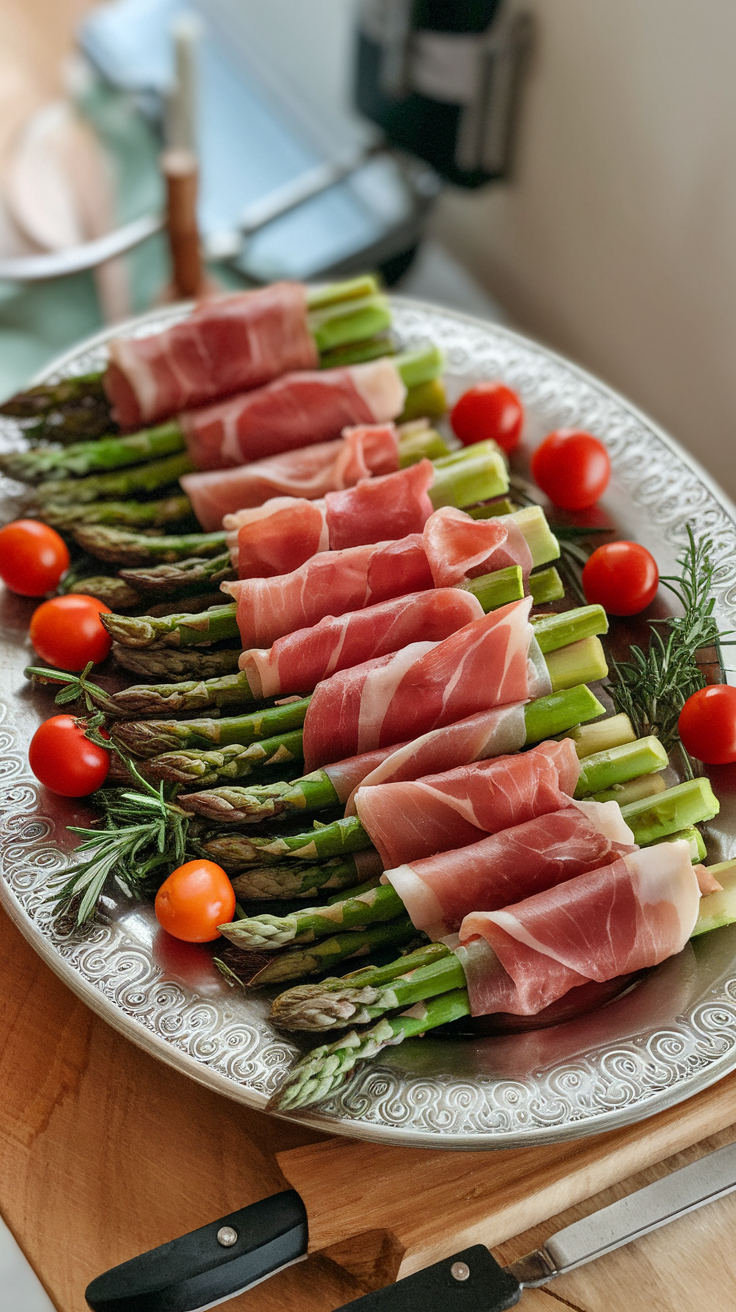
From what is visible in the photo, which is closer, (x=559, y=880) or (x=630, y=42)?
(x=559, y=880)

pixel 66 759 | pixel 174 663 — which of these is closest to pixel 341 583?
pixel 174 663

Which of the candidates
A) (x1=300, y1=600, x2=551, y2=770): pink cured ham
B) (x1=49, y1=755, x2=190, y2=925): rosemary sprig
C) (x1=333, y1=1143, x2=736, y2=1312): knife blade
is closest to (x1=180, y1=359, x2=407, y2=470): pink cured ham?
(x1=300, y1=600, x2=551, y2=770): pink cured ham

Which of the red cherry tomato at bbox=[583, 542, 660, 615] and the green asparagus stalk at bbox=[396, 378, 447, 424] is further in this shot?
the green asparagus stalk at bbox=[396, 378, 447, 424]

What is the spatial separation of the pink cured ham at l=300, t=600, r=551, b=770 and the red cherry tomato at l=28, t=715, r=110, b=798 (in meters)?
0.46

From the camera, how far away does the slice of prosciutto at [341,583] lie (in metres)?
2.52

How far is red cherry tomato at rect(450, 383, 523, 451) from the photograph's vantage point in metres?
3.01

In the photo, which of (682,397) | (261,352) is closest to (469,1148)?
(261,352)

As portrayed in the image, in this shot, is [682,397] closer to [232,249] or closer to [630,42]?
[630,42]

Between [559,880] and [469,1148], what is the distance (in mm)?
536

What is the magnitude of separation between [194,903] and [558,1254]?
951 millimetres

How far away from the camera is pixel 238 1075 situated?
6.41 feet

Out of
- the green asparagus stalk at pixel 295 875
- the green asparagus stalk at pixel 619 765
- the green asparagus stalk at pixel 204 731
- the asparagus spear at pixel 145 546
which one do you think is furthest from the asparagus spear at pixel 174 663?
the green asparagus stalk at pixel 619 765

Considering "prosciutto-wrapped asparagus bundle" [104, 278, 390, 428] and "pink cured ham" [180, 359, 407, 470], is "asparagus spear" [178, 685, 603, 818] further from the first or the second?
"prosciutto-wrapped asparagus bundle" [104, 278, 390, 428]

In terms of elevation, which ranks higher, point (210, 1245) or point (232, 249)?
point (232, 249)
